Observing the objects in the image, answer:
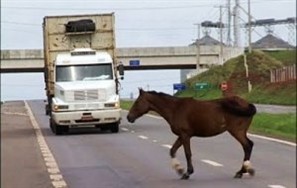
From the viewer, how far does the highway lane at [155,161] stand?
509 inches

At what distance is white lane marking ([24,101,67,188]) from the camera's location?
43.3 feet

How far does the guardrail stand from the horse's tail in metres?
1.82

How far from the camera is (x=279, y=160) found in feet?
51.1

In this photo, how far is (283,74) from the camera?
717 cm

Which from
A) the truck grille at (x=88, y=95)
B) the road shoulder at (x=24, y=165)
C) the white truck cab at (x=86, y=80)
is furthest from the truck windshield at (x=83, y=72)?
the road shoulder at (x=24, y=165)

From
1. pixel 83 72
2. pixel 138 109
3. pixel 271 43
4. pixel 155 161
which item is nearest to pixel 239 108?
pixel 138 109

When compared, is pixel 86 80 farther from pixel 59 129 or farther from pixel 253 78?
pixel 253 78

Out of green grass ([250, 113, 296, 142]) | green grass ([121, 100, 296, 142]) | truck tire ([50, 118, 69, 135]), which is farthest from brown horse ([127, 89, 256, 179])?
truck tire ([50, 118, 69, 135])

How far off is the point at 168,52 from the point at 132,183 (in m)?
4.01

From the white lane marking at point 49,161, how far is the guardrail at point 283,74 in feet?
7.82

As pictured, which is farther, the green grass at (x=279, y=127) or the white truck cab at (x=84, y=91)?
the white truck cab at (x=84, y=91)

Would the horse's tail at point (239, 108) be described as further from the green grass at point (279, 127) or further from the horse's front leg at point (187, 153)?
the green grass at point (279, 127)

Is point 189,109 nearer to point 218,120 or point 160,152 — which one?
point 218,120

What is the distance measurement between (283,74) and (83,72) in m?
18.9
